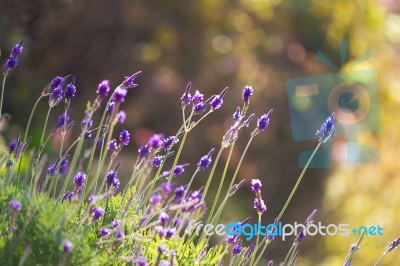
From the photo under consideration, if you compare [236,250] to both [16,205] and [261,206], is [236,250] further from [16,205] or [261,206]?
[16,205]

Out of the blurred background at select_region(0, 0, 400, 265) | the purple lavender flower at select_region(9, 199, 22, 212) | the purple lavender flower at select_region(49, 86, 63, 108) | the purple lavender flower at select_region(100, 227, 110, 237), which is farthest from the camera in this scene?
the blurred background at select_region(0, 0, 400, 265)

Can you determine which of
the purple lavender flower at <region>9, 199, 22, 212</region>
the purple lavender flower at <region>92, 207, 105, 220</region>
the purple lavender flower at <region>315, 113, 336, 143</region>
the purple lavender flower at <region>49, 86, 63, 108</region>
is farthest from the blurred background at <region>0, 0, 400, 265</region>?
the purple lavender flower at <region>9, 199, 22, 212</region>

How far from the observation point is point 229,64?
6.66 metres

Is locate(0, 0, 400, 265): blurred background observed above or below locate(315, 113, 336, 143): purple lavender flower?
above

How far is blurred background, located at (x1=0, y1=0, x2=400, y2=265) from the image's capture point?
6449mm

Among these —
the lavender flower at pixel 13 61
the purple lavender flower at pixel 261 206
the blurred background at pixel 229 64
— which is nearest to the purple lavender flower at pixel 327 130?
the purple lavender flower at pixel 261 206

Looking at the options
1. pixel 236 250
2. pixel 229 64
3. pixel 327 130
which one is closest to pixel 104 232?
pixel 236 250

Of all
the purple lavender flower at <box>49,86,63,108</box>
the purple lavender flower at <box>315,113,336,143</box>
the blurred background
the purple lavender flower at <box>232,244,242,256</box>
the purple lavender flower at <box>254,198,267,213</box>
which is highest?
the blurred background

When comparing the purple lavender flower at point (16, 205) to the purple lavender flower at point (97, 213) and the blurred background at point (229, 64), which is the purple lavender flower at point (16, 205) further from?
the blurred background at point (229, 64)

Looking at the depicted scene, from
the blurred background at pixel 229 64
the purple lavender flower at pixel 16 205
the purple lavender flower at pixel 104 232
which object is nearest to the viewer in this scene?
the purple lavender flower at pixel 16 205

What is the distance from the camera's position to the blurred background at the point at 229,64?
6449 millimetres

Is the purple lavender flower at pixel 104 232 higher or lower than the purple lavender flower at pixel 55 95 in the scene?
lower

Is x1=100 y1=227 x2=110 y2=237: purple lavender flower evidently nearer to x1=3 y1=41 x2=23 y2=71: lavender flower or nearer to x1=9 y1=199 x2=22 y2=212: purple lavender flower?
x1=9 y1=199 x2=22 y2=212: purple lavender flower

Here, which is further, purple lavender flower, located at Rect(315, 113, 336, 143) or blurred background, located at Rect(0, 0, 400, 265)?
blurred background, located at Rect(0, 0, 400, 265)
